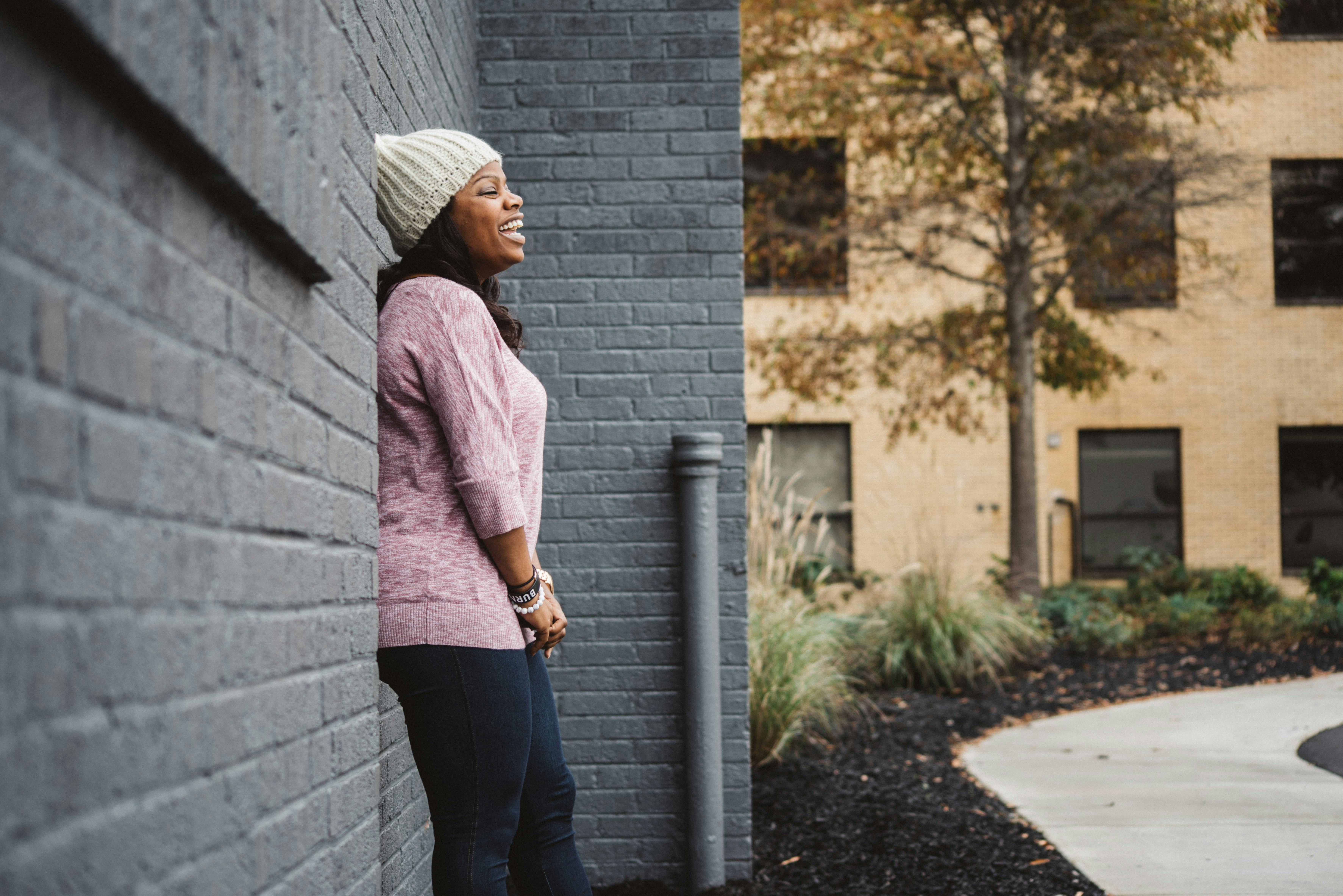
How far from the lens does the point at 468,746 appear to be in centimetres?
192

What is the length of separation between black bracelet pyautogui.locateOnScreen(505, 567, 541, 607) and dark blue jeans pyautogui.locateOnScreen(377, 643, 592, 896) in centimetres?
10

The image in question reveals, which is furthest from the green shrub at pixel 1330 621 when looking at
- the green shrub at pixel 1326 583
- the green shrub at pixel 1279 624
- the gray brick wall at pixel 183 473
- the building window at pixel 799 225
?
the gray brick wall at pixel 183 473

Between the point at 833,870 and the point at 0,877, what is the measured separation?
143 inches

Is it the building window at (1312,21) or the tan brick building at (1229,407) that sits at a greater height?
the building window at (1312,21)

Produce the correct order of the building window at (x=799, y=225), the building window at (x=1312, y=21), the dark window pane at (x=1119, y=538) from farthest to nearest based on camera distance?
the building window at (x=1312, y=21), the dark window pane at (x=1119, y=538), the building window at (x=799, y=225)

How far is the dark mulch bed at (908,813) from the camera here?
381cm

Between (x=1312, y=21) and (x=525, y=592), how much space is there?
17.3 metres

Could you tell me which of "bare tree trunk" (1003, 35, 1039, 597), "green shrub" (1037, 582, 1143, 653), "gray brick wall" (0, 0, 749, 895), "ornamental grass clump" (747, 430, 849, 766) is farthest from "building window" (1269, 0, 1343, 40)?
"gray brick wall" (0, 0, 749, 895)

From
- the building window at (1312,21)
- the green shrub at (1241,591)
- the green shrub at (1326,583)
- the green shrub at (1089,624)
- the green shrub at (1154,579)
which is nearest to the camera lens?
the green shrub at (1089,624)

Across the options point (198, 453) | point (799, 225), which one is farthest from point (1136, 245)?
point (198, 453)

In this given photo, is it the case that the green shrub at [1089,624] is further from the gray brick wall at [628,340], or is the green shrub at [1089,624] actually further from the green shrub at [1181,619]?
the gray brick wall at [628,340]

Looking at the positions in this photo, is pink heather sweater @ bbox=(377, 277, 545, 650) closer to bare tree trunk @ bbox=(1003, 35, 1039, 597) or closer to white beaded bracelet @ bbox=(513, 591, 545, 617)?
white beaded bracelet @ bbox=(513, 591, 545, 617)

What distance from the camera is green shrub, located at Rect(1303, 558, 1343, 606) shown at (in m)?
10.3

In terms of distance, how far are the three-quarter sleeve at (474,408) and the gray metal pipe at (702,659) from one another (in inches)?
70.4
